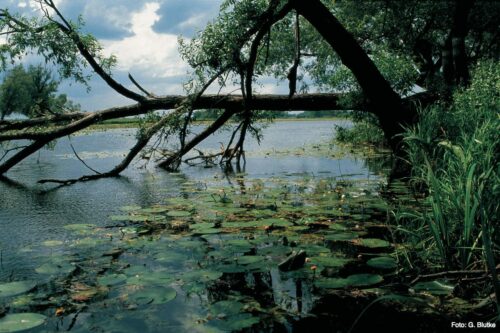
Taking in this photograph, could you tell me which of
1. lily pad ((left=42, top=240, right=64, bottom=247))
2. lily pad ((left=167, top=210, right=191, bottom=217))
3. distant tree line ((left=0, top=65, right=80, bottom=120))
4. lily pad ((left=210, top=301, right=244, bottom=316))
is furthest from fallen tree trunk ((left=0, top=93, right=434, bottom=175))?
distant tree line ((left=0, top=65, right=80, bottom=120))

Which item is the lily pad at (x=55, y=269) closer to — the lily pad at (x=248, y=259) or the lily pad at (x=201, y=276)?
the lily pad at (x=201, y=276)

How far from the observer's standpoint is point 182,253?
4.69 meters

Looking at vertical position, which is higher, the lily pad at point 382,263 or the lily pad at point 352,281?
the lily pad at point 352,281

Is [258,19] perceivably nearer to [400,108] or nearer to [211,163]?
[400,108]

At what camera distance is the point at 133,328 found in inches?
120

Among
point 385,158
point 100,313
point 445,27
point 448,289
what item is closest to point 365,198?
point 448,289

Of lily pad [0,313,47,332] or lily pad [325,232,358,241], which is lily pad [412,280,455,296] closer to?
lily pad [325,232,358,241]

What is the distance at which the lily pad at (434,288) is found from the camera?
3.45 meters

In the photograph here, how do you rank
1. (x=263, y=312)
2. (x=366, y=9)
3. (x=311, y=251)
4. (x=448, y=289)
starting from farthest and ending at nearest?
(x=366, y=9) → (x=311, y=251) → (x=448, y=289) → (x=263, y=312)

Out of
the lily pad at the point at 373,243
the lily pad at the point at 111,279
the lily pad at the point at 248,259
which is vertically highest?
the lily pad at the point at 111,279

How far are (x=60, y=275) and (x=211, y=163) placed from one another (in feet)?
36.1

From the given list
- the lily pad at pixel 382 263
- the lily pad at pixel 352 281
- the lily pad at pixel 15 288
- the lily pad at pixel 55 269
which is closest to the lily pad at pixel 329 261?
the lily pad at pixel 382 263

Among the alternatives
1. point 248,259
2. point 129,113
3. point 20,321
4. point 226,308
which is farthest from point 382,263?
point 129,113

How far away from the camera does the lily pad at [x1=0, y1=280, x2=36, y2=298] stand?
11.8ft
